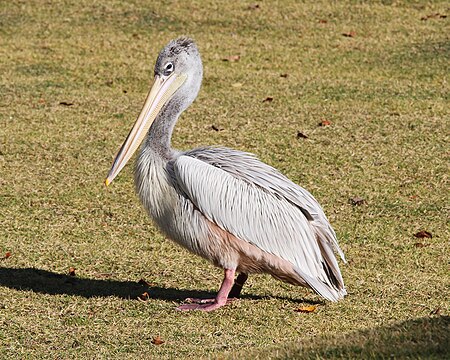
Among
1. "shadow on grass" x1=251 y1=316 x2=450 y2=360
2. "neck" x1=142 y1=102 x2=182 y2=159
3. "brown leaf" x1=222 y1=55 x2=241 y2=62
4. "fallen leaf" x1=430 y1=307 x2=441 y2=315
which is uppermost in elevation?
"neck" x1=142 y1=102 x2=182 y2=159

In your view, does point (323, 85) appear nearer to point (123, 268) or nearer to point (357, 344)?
point (123, 268)

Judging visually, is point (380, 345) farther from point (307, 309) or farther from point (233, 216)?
point (233, 216)

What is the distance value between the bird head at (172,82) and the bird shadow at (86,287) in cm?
110

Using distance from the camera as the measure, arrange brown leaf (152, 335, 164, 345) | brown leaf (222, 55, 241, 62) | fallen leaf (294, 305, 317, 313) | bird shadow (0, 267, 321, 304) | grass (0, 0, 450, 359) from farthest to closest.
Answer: brown leaf (222, 55, 241, 62), bird shadow (0, 267, 321, 304), fallen leaf (294, 305, 317, 313), grass (0, 0, 450, 359), brown leaf (152, 335, 164, 345)

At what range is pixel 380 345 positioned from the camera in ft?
16.6

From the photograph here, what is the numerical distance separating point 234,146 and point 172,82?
3814 mm

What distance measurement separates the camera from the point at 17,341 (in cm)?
592

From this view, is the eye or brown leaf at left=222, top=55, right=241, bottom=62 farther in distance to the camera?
brown leaf at left=222, top=55, right=241, bottom=62

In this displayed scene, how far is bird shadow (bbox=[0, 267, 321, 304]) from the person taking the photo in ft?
22.2

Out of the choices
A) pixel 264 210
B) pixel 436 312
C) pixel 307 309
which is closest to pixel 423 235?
pixel 436 312

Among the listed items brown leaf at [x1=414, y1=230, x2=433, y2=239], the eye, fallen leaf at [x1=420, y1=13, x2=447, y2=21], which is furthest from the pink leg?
fallen leaf at [x1=420, y1=13, x2=447, y2=21]

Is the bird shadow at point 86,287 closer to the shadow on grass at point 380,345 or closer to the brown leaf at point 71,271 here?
the brown leaf at point 71,271

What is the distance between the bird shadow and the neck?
3.51 feet

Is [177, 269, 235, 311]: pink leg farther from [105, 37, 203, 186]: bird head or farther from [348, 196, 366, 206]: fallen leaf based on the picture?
[348, 196, 366, 206]: fallen leaf
